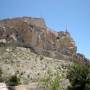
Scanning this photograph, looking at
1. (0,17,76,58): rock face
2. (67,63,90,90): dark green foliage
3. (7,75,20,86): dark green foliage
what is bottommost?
(7,75,20,86): dark green foliage

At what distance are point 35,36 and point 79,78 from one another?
136 ft

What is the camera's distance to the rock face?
75.4 m

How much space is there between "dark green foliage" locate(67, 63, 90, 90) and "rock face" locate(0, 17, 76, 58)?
103ft

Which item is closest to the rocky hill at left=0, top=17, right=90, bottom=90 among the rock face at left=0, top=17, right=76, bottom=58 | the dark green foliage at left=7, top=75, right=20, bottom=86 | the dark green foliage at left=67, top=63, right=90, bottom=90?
the rock face at left=0, top=17, right=76, bottom=58

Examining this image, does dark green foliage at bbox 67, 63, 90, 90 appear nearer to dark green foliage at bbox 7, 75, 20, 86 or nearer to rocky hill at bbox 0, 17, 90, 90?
rocky hill at bbox 0, 17, 90, 90

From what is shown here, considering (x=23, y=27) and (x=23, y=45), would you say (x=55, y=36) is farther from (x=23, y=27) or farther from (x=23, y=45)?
(x=23, y=45)

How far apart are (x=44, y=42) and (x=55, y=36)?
6.79 m

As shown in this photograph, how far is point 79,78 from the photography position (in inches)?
1474

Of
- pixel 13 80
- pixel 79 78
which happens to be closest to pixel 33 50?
pixel 13 80

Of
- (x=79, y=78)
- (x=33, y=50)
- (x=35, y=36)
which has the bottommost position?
(x=79, y=78)

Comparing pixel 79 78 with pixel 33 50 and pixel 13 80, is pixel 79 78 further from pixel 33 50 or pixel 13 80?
pixel 33 50

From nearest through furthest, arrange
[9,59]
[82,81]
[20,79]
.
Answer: [82,81] → [20,79] → [9,59]

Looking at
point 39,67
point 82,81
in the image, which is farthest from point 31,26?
point 82,81

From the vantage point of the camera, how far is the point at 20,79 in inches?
1884
